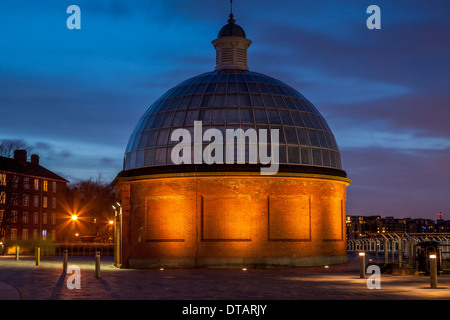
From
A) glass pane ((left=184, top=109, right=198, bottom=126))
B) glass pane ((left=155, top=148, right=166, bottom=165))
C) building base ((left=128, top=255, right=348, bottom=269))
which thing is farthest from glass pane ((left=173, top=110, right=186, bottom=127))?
building base ((left=128, top=255, right=348, bottom=269))

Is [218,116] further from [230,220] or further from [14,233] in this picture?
[14,233]

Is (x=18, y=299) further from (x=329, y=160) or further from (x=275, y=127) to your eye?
(x=329, y=160)

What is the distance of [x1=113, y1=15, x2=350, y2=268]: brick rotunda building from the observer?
32.5 metres

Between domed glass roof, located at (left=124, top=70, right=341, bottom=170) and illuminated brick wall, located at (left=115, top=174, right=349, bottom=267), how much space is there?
1.84m

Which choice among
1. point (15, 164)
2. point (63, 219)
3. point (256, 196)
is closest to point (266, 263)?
point (256, 196)

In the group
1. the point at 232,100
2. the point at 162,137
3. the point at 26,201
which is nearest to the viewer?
the point at 162,137

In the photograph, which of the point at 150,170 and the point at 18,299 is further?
the point at 150,170

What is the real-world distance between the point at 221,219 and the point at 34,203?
66.7 meters

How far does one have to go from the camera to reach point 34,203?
92.3 meters

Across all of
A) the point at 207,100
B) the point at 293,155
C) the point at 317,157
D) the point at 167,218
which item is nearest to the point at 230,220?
the point at 167,218

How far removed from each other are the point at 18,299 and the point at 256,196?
56.3ft

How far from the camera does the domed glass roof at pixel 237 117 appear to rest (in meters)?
34.5

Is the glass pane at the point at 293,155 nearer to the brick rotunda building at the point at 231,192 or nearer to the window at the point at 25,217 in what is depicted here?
the brick rotunda building at the point at 231,192
